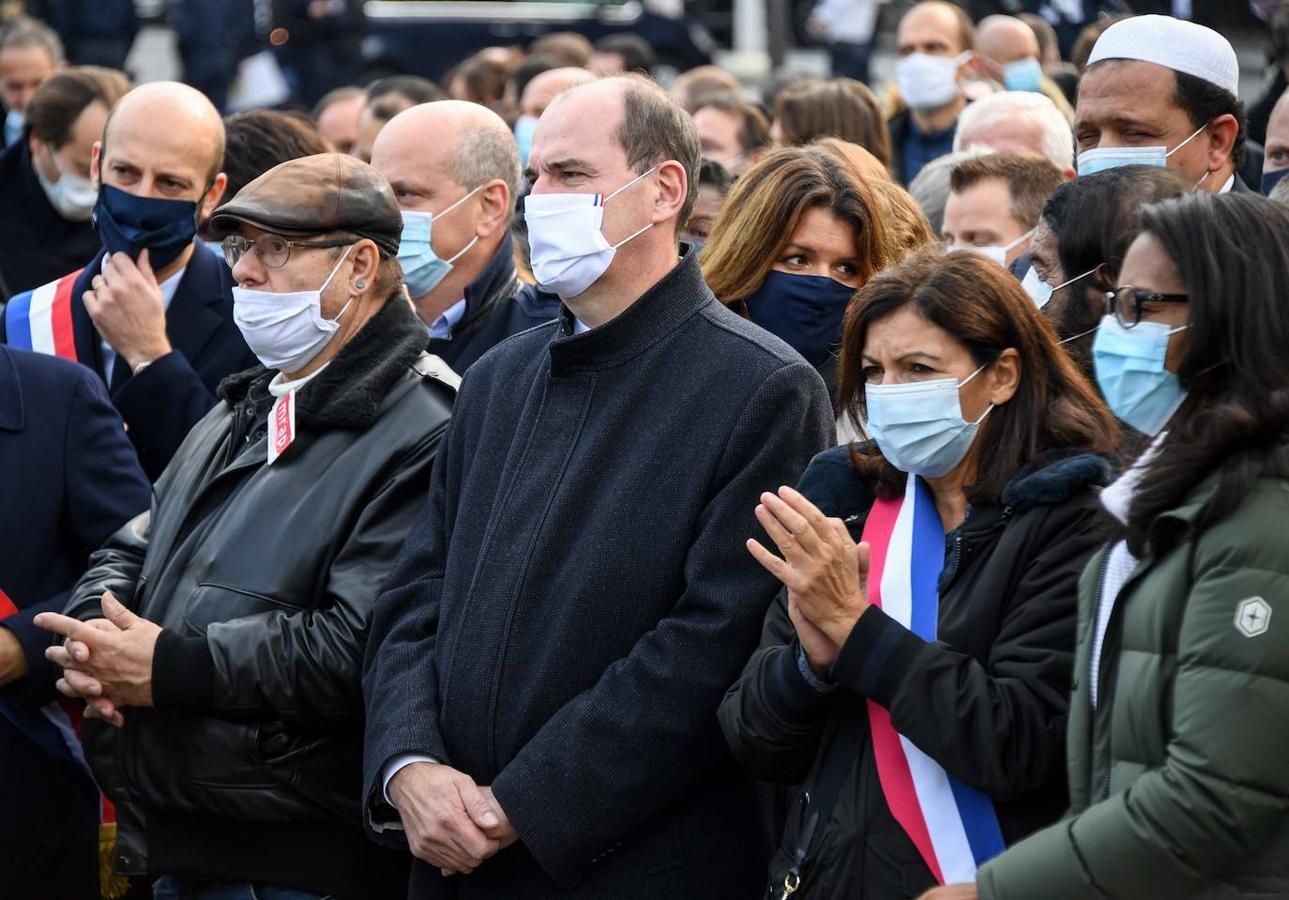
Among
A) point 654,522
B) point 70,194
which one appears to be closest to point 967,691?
point 654,522

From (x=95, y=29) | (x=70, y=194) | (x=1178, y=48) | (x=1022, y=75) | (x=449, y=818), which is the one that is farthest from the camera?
(x=95, y=29)

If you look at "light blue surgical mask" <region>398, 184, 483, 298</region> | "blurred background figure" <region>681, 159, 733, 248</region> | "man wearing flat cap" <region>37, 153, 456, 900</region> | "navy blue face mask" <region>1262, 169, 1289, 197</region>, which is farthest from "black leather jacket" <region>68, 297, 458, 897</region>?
"navy blue face mask" <region>1262, 169, 1289, 197</region>

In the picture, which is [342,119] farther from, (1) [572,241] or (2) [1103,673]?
(2) [1103,673]

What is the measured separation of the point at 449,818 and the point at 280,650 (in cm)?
61

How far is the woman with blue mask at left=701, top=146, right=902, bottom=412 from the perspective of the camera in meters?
4.75

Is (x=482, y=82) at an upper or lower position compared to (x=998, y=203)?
lower

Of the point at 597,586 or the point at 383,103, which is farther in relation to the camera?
the point at 383,103

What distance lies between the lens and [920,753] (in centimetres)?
332

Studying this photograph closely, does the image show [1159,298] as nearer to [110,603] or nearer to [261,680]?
[261,680]

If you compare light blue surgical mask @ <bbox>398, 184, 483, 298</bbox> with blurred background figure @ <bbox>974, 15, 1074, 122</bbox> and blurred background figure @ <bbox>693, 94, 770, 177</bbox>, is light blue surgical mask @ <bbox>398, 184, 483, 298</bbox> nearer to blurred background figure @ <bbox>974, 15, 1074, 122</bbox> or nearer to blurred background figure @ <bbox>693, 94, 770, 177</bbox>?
blurred background figure @ <bbox>693, 94, 770, 177</bbox>

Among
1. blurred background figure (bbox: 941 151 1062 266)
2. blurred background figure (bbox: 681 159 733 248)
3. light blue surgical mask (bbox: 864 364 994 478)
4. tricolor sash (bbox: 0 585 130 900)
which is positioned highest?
light blue surgical mask (bbox: 864 364 994 478)

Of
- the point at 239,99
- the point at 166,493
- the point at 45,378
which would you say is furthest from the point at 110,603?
the point at 239,99

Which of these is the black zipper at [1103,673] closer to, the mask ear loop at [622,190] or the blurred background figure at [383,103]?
the mask ear loop at [622,190]

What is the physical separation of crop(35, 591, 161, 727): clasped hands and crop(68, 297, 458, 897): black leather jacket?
0.04m
